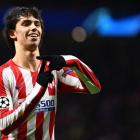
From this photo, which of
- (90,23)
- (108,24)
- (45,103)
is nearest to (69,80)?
(45,103)

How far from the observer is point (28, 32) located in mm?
2400

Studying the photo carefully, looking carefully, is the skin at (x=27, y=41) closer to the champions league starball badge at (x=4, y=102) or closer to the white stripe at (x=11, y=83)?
the white stripe at (x=11, y=83)

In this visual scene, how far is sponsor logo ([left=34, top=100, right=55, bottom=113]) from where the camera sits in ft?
7.81

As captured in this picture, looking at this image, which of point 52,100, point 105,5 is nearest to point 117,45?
point 105,5

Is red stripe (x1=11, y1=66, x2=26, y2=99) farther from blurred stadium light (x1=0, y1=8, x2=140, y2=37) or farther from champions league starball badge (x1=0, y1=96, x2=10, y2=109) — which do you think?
blurred stadium light (x1=0, y1=8, x2=140, y2=37)

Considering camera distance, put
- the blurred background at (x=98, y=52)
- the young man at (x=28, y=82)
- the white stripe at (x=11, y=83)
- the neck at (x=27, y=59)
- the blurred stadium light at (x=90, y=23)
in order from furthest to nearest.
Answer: the blurred stadium light at (x=90, y=23), the blurred background at (x=98, y=52), the neck at (x=27, y=59), the white stripe at (x=11, y=83), the young man at (x=28, y=82)

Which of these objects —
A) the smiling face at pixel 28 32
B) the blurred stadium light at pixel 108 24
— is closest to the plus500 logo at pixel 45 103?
the smiling face at pixel 28 32

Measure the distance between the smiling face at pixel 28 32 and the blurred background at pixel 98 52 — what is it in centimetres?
481

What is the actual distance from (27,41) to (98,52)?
685 cm

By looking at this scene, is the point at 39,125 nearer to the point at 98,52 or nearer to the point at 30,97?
the point at 30,97

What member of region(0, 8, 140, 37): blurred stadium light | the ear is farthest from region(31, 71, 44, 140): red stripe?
region(0, 8, 140, 37): blurred stadium light

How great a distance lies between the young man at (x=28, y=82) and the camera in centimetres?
220

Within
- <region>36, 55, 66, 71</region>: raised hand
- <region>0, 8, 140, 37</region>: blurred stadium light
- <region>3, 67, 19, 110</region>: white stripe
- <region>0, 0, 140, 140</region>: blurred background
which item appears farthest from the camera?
<region>0, 8, 140, 37</region>: blurred stadium light

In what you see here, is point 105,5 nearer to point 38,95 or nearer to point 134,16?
point 134,16
